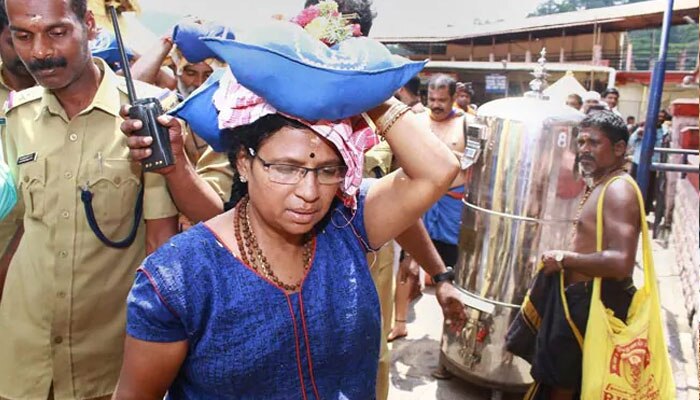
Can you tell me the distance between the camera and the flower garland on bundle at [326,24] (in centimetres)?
137

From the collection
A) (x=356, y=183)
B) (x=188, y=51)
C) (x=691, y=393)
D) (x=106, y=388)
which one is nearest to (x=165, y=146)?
(x=188, y=51)

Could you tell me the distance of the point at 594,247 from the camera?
2.94 m

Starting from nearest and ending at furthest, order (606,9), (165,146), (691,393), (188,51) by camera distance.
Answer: (165,146) → (188,51) → (691,393) → (606,9)

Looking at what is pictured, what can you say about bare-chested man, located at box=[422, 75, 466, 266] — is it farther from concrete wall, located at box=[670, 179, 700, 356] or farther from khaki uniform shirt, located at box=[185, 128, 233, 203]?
khaki uniform shirt, located at box=[185, 128, 233, 203]

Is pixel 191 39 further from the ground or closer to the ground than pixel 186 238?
further from the ground

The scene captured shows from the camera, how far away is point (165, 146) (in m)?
1.61

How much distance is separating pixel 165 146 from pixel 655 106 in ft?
8.64

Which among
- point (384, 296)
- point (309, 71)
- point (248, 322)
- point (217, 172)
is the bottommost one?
point (384, 296)

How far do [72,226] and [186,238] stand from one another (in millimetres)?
704

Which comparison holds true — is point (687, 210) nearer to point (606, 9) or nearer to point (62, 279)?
point (62, 279)

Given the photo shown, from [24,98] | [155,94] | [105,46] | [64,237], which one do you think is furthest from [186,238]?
[105,46]

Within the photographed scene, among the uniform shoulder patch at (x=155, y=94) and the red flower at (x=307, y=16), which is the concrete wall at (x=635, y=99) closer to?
the uniform shoulder patch at (x=155, y=94)

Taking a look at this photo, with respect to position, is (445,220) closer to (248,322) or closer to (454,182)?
(454,182)

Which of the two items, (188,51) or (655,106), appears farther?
(655,106)
